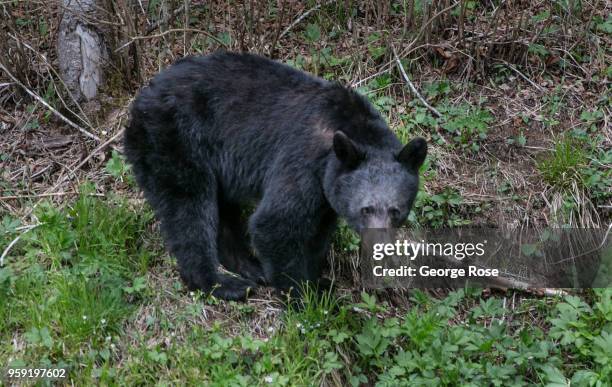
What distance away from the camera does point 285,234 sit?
→ 18.7 ft

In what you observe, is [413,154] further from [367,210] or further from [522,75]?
[522,75]

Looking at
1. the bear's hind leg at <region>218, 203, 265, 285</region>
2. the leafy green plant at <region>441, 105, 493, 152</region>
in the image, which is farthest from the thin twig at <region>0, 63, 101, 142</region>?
the leafy green plant at <region>441, 105, 493, 152</region>

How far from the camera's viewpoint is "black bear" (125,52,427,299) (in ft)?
18.7

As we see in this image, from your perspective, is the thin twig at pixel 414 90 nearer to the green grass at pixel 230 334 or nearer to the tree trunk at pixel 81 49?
the green grass at pixel 230 334

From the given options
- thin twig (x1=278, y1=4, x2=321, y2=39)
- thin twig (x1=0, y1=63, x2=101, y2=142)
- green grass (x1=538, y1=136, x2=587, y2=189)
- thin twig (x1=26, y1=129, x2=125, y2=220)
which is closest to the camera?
green grass (x1=538, y1=136, x2=587, y2=189)

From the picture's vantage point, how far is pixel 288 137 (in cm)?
600

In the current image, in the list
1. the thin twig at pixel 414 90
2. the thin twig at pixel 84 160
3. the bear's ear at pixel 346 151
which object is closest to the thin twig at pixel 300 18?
the thin twig at pixel 414 90

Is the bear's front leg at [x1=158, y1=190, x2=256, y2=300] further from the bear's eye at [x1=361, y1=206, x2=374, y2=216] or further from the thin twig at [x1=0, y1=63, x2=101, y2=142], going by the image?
the thin twig at [x1=0, y1=63, x2=101, y2=142]

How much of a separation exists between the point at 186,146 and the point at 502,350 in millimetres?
2838

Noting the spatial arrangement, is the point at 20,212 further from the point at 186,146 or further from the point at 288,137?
the point at 288,137

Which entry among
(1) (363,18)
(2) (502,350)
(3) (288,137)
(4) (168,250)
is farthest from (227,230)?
(1) (363,18)

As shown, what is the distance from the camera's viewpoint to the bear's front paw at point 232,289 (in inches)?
234

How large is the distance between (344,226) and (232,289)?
1.17m

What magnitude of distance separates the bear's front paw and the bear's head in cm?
100
